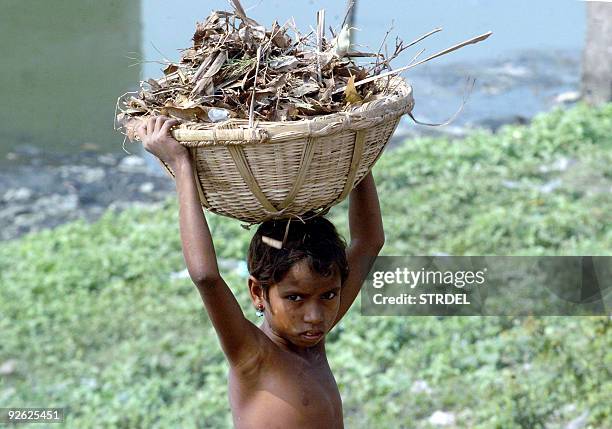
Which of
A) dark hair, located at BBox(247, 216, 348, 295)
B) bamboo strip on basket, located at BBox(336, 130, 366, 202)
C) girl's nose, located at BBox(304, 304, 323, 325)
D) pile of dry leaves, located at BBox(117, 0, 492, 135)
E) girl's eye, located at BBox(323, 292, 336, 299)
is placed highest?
pile of dry leaves, located at BBox(117, 0, 492, 135)

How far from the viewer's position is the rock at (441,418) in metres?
3.84

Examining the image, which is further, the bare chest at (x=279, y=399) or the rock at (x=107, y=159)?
the rock at (x=107, y=159)

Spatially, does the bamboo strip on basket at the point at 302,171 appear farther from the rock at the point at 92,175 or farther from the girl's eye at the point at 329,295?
the rock at the point at 92,175

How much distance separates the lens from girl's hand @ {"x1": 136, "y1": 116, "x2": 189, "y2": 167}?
1.86m

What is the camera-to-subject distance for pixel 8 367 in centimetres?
437

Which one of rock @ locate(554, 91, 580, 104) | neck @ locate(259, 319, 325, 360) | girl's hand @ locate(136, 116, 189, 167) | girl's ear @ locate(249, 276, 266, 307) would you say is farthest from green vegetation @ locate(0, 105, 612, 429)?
girl's hand @ locate(136, 116, 189, 167)

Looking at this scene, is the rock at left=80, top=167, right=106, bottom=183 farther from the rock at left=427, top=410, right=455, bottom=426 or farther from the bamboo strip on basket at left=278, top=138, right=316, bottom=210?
the bamboo strip on basket at left=278, top=138, right=316, bottom=210

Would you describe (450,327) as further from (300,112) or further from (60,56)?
(60,56)

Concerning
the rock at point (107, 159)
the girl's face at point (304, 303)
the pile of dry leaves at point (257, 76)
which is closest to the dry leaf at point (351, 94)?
the pile of dry leaves at point (257, 76)

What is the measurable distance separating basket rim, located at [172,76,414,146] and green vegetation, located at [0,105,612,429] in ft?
7.13

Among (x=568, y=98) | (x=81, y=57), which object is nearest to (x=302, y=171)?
(x=81, y=57)

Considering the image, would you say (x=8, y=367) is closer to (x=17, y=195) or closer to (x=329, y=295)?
(x=17, y=195)

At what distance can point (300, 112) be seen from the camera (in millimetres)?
1900

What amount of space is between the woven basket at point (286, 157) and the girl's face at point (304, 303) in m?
0.18
